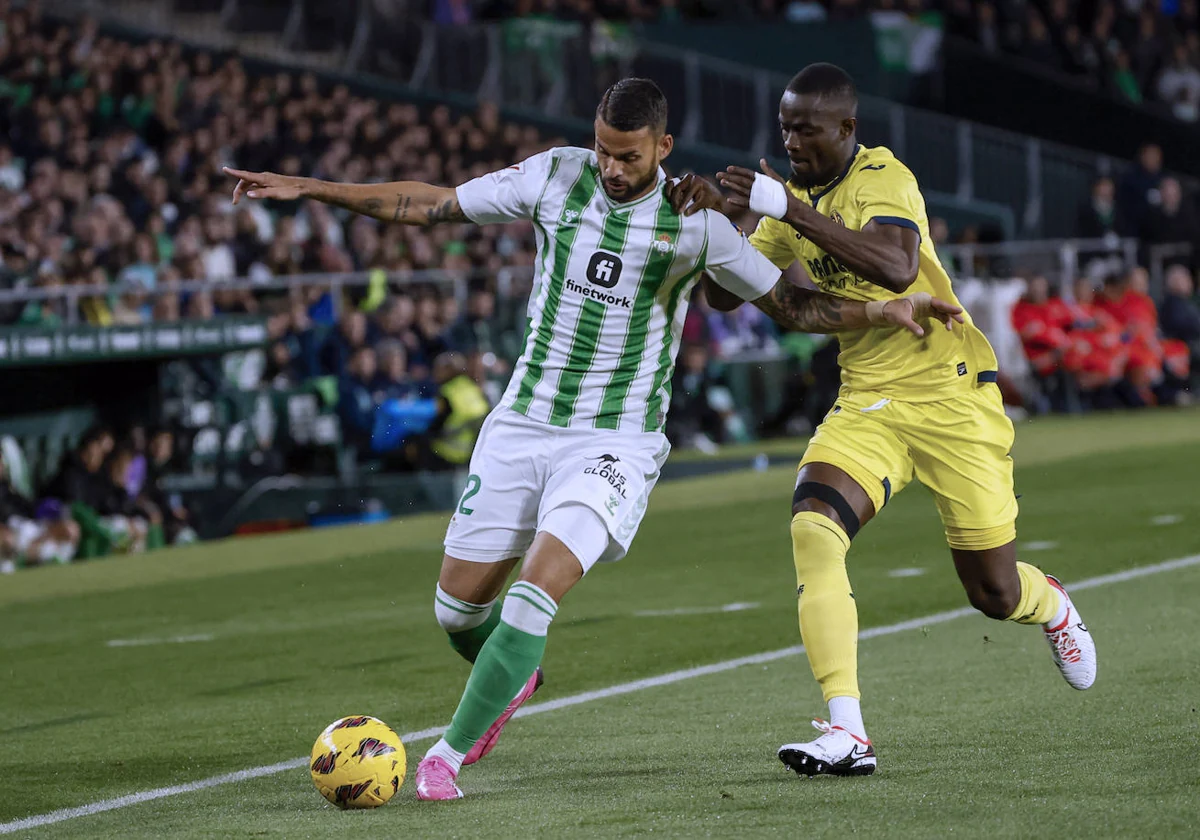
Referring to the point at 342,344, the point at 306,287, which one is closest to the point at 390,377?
the point at 342,344

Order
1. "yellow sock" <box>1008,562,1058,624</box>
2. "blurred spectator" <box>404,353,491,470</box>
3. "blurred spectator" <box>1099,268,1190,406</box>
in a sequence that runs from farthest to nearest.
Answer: "blurred spectator" <box>1099,268,1190,406</box> → "blurred spectator" <box>404,353,491,470</box> → "yellow sock" <box>1008,562,1058,624</box>

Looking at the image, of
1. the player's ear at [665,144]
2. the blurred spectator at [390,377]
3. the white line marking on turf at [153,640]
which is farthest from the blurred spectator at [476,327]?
the player's ear at [665,144]

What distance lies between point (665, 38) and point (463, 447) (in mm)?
14240

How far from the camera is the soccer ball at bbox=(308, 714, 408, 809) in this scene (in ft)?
19.2

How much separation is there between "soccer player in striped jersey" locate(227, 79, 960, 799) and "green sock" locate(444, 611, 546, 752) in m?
0.14

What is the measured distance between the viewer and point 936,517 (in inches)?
576

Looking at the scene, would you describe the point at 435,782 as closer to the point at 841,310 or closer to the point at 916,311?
the point at 841,310

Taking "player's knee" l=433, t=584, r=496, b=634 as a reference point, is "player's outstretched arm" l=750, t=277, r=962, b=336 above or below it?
above

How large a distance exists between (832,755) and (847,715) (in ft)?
0.59

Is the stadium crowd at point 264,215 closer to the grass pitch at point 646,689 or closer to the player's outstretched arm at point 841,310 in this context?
the grass pitch at point 646,689

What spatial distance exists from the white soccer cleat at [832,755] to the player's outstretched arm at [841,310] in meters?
1.31

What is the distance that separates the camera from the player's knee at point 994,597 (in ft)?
22.8

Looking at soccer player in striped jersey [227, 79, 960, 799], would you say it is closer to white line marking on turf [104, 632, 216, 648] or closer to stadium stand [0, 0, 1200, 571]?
white line marking on turf [104, 632, 216, 648]

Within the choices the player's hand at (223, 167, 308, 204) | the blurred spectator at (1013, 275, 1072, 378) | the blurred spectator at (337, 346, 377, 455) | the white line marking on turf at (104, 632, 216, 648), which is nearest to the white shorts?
the player's hand at (223, 167, 308, 204)
